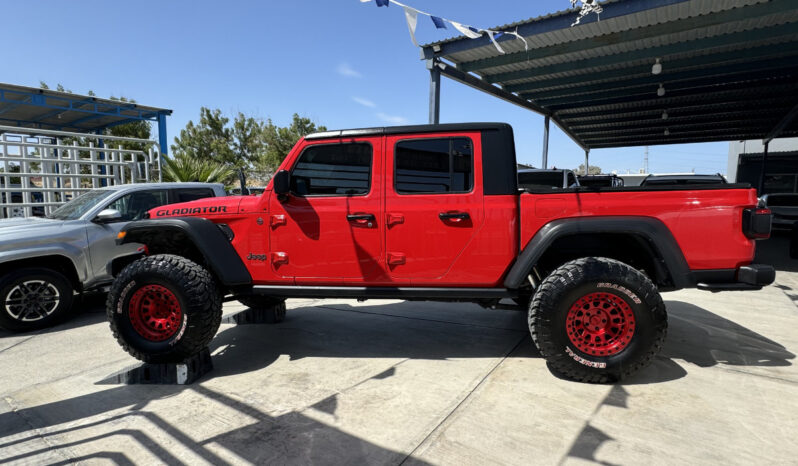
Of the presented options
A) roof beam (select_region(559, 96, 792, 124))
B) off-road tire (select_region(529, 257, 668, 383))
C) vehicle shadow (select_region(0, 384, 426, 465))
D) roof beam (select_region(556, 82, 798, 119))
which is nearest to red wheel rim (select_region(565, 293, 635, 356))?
off-road tire (select_region(529, 257, 668, 383))

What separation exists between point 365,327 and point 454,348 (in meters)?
1.12

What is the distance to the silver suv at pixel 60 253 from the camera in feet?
14.3

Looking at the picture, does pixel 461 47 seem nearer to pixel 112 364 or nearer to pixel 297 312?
pixel 297 312

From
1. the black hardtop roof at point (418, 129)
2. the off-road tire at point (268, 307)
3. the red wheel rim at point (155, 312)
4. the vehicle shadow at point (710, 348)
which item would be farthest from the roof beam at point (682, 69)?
the red wheel rim at point (155, 312)

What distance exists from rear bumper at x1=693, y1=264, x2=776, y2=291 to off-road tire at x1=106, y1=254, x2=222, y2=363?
369 centimetres

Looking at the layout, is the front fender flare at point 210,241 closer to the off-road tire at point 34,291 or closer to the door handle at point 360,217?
the door handle at point 360,217

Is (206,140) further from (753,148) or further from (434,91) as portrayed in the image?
(753,148)

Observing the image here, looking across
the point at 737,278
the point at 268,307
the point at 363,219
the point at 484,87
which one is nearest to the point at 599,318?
the point at 737,278

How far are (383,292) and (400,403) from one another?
2.90ft

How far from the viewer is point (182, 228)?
3309 mm

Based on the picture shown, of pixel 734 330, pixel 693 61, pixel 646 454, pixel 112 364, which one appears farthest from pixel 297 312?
pixel 693 61

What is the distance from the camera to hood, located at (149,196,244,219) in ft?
11.4

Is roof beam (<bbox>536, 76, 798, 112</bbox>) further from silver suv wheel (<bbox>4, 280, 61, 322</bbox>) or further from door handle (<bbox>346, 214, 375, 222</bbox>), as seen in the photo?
silver suv wheel (<bbox>4, 280, 61, 322</bbox>)

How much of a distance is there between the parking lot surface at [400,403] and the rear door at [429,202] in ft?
2.94
